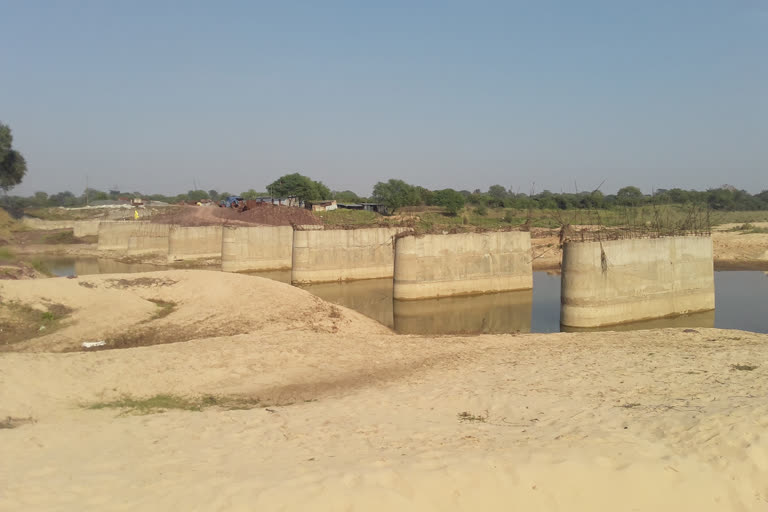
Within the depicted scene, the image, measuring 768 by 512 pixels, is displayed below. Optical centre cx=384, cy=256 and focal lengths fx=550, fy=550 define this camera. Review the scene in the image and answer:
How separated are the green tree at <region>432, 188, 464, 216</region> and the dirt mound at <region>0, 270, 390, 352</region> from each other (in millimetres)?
42133

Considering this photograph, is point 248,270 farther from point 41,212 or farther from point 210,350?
point 41,212

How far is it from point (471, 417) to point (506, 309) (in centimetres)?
1554

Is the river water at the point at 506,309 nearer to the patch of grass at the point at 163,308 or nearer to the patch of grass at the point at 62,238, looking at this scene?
the patch of grass at the point at 163,308

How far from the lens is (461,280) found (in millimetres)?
24969

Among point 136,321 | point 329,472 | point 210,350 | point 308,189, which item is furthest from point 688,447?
point 308,189

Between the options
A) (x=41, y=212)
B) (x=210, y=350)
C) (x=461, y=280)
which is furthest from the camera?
(x=41, y=212)

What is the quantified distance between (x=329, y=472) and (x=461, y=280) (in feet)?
66.3

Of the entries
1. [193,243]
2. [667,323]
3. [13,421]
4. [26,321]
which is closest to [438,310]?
[667,323]

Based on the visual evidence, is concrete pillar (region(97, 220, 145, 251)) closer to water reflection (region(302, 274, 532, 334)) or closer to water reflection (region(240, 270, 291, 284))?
water reflection (region(240, 270, 291, 284))

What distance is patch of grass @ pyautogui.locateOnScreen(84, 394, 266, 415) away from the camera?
841 cm

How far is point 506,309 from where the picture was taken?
22641 millimetres

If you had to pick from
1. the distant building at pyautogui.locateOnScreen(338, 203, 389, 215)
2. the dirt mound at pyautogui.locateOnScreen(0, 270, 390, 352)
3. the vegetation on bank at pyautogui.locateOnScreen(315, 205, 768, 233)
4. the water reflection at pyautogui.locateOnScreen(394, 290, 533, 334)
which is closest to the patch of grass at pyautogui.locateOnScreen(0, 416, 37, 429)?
the dirt mound at pyautogui.locateOnScreen(0, 270, 390, 352)

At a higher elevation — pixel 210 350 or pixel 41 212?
pixel 41 212

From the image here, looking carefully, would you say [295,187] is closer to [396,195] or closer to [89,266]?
[396,195]
